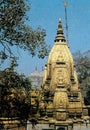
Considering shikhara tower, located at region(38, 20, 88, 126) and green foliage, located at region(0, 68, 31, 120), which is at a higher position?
shikhara tower, located at region(38, 20, 88, 126)

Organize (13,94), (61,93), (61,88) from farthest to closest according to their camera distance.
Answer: (61,88), (61,93), (13,94)

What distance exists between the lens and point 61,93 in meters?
37.9

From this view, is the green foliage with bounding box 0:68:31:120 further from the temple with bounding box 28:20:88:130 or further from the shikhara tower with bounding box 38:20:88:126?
the shikhara tower with bounding box 38:20:88:126

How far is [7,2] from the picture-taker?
56.2 ft

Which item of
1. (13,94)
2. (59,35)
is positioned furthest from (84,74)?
(13,94)

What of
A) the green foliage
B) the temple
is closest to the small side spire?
the temple

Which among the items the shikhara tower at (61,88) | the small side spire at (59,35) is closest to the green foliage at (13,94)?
the shikhara tower at (61,88)

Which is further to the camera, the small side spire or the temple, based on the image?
the small side spire

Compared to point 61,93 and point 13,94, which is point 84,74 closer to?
point 61,93

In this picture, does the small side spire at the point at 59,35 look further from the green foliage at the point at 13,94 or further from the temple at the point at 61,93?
the green foliage at the point at 13,94

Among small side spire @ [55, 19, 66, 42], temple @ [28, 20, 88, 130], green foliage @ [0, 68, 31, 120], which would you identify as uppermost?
small side spire @ [55, 19, 66, 42]

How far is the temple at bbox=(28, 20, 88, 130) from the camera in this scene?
37188 mm

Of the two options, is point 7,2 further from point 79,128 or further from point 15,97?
point 79,128

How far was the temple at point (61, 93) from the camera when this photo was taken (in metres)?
37.2
